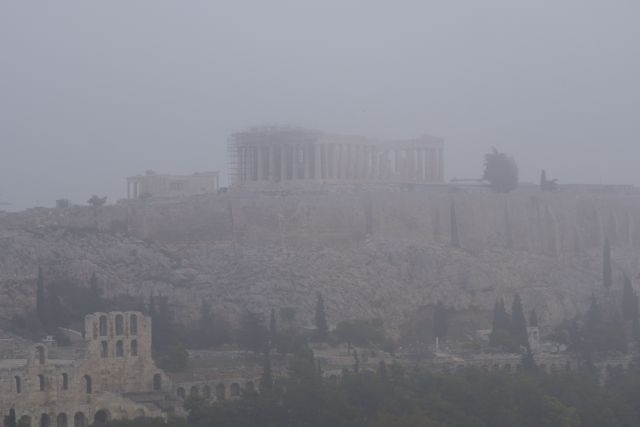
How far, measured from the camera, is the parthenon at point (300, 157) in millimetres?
73438

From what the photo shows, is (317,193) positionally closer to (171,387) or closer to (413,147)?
(413,147)

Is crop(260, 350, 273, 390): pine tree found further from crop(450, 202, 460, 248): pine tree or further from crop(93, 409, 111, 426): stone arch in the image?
crop(450, 202, 460, 248): pine tree

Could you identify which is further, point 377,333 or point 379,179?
point 379,179

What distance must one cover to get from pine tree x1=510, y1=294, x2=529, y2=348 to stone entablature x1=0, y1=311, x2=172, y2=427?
15582 mm

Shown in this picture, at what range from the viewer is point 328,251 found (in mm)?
66625

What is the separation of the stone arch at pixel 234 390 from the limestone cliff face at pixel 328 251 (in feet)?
26.7

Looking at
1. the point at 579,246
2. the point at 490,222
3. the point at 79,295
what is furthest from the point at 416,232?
the point at 79,295

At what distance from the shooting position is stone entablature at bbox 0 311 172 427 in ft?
149

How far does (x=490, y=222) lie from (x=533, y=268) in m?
3.12

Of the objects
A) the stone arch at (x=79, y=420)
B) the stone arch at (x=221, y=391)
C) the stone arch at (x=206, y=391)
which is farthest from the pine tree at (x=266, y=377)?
the stone arch at (x=79, y=420)

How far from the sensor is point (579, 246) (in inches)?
2950

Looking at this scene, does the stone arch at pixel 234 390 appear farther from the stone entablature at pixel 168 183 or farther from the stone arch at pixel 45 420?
the stone entablature at pixel 168 183

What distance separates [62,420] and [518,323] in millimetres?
20494

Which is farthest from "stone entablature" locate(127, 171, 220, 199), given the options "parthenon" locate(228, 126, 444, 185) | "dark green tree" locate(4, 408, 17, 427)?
"dark green tree" locate(4, 408, 17, 427)
